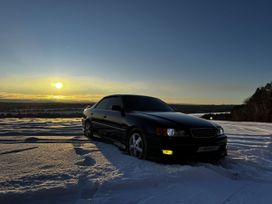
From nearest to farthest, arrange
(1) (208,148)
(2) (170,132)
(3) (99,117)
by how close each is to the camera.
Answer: (2) (170,132), (1) (208,148), (3) (99,117)

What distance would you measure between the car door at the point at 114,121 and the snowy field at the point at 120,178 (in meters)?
0.42

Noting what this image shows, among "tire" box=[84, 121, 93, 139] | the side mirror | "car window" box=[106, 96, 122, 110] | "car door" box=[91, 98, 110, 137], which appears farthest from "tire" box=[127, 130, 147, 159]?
"tire" box=[84, 121, 93, 139]

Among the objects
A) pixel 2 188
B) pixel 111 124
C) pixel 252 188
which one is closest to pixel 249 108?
pixel 111 124

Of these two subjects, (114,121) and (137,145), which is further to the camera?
(114,121)

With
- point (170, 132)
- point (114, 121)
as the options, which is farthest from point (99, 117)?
point (170, 132)

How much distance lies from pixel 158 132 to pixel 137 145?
0.65 m

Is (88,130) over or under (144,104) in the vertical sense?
under

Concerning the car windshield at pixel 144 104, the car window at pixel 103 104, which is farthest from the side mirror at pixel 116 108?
the car window at pixel 103 104

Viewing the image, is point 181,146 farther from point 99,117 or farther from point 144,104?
point 99,117

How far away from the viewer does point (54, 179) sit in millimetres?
5098

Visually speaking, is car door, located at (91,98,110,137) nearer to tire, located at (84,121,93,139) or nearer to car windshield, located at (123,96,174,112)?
tire, located at (84,121,93,139)

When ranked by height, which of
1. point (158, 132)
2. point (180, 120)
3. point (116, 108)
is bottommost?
point (158, 132)

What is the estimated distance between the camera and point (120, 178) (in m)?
5.20

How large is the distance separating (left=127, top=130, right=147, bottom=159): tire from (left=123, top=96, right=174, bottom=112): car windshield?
1.01 meters
